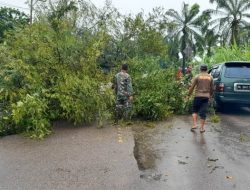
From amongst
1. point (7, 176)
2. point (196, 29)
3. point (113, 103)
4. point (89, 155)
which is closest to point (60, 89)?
point (113, 103)

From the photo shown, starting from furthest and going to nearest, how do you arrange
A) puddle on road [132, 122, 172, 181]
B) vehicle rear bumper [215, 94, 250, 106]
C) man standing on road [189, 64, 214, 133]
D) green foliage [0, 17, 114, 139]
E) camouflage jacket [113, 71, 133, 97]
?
vehicle rear bumper [215, 94, 250, 106], camouflage jacket [113, 71, 133, 97], green foliage [0, 17, 114, 139], man standing on road [189, 64, 214, 133], puddle on road [132, 122, 172, 181]

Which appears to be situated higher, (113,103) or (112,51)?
(112,51)

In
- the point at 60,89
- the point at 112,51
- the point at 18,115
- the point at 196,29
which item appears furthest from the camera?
the point at 196,29

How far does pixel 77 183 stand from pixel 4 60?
6.07 m

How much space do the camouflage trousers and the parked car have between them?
10.4 ft

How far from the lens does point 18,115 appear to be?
9.93m

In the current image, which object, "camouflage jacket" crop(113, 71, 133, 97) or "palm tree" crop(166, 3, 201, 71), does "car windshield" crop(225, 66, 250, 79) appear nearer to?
"camouflage jacket" crop(113, 71, 133, 97)

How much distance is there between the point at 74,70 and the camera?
1123 centimetres

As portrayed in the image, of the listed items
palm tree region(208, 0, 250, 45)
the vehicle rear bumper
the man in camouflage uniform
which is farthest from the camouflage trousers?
palm tree region(208, 0, 250, 45)

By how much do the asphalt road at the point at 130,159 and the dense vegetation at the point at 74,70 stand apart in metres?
0.59

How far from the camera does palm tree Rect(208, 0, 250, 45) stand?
46.9m

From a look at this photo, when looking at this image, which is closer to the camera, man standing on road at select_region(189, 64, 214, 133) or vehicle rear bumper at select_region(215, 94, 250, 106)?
man standing on road at select_region(189, 64, 214, 133)

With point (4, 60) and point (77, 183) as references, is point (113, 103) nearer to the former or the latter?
point (4, 60)

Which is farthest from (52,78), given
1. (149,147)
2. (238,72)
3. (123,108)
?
(238,72)
